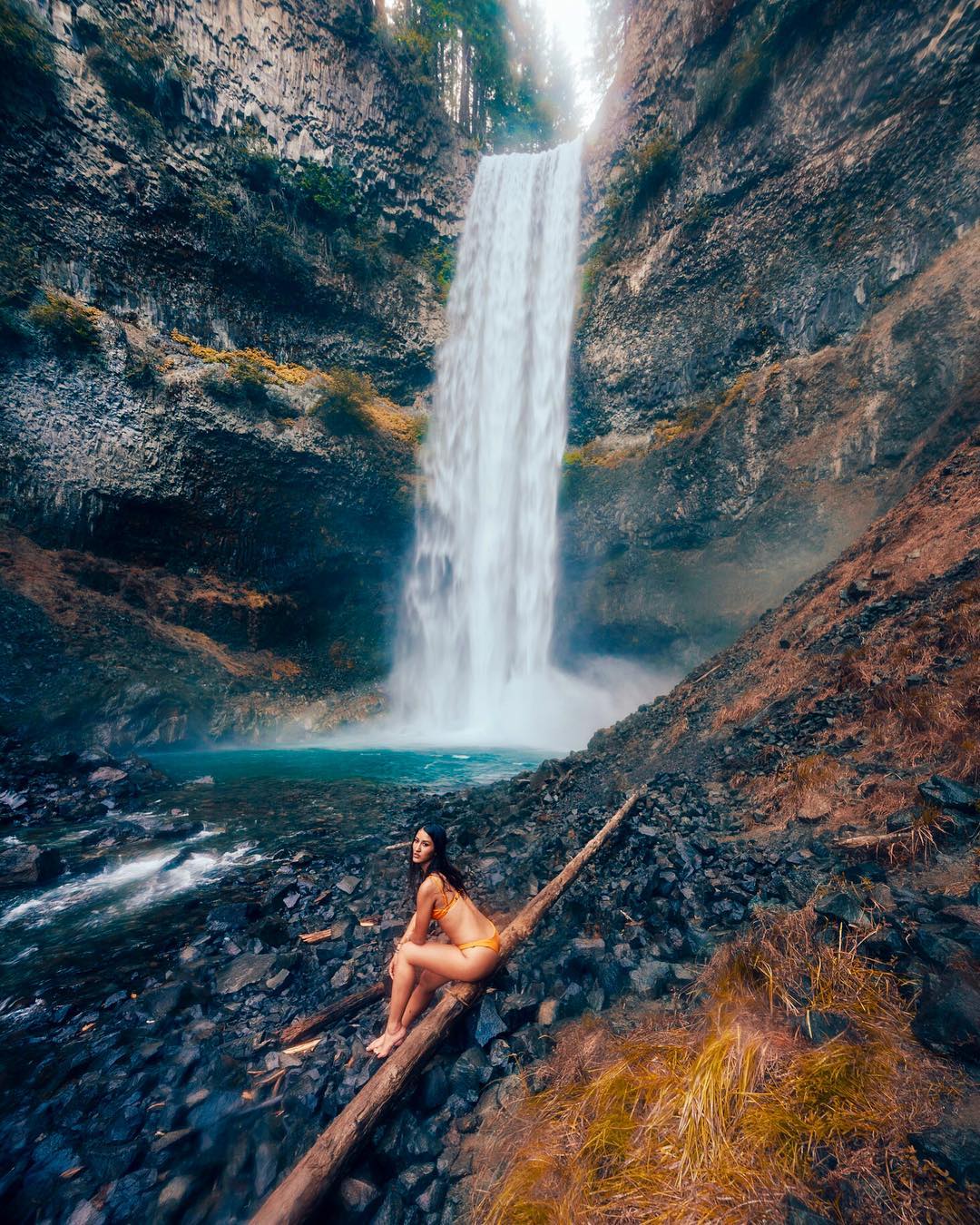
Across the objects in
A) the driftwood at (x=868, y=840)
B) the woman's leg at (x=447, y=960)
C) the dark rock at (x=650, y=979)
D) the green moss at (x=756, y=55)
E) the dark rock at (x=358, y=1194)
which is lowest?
the dark rock at (x=358, y=1194)

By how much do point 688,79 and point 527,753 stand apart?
1106 inches

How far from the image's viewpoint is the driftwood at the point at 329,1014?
11.0 feet

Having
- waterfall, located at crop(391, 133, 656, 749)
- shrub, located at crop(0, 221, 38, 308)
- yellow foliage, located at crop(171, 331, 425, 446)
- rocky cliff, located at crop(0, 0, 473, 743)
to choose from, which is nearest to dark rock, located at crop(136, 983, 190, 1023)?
rocky cliff, located at crop(0, 0, 473, 743)

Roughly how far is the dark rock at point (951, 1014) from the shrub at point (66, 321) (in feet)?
83.7

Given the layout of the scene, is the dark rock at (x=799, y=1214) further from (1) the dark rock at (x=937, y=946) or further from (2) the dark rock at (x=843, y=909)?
(2) the dark rock at (x=843, y=909)

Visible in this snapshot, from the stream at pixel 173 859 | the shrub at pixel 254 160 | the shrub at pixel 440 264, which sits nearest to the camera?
the stream at pixel 173 859

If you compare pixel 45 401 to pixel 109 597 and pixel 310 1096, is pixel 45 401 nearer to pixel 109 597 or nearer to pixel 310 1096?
pixel 109 597

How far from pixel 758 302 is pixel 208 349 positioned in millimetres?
22442

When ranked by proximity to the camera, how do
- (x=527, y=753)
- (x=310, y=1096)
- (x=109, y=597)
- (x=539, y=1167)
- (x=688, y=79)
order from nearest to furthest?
(x=539, y=1167)
(x=310, y=1096)
(x=527, y=753)
(x=109, y=597)
(x=688, y=79)

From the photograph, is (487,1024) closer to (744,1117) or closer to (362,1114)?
(362,1114)

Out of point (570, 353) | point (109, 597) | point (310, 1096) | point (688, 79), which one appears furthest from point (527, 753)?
point (688, 79)

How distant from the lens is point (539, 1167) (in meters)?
2.08

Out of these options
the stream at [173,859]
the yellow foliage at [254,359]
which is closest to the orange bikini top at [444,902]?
the stream at [173,859]

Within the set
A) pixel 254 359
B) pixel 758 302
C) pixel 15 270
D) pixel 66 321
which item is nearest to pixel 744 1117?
pixel 758 302
